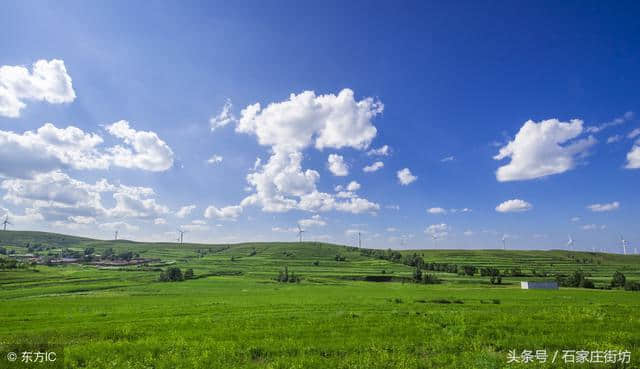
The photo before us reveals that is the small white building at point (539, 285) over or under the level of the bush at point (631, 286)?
over

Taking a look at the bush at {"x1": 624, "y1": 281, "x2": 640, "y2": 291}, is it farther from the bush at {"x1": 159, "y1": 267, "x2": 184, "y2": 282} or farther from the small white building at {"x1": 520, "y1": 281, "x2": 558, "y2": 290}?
the bush at {"x1": 159, "y1": 267, "x2": 184, "y2": 282}

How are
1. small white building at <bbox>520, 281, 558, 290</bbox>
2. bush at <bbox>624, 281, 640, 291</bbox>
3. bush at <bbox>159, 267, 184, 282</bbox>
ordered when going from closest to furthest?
small white building at <bbox>520, 281, 558, 290</bbox> → bush at <bbox>624, 281, 640, 291</bbox> → bush at <bbox>159, 267, 184, 282</bbox>

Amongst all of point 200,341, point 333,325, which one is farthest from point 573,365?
point 200,341

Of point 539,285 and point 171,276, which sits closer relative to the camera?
point 539,285

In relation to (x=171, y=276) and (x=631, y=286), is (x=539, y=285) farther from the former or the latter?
(x=171, y=276)

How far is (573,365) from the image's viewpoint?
1265 cm

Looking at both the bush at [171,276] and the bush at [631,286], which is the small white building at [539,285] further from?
the bush at [171,276]

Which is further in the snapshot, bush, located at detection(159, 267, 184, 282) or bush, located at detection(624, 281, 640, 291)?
bush, located at detection(159, 267, 184, 282)

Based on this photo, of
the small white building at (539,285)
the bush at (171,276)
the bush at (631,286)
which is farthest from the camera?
the bush at (171,276)

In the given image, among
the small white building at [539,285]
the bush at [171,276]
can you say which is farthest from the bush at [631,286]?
the bush at [171,276]

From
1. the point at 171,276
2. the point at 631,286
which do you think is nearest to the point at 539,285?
the point at 631,286

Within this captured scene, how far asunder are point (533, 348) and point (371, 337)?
7885mm

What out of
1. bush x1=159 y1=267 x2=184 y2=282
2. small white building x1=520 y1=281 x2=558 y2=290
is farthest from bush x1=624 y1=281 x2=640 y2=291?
bush x1=159 y1=267 x2=184 y2=282

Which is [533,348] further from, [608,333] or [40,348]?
[40,348]
